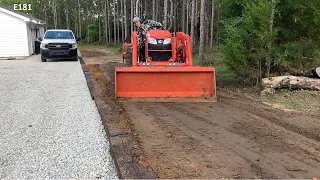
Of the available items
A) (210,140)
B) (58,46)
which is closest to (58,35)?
(58,46)

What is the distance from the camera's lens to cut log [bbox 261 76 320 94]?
10016 mm

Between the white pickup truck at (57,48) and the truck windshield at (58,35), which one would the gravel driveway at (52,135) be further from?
the truck windshield at (58,35)

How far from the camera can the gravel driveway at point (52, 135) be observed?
462 cm

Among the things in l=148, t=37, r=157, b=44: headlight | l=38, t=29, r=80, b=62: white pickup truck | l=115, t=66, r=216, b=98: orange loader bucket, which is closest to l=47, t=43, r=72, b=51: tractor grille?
l=38, t=29, r=80, b=62: white pickup truck

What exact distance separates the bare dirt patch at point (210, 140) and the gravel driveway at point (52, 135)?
0.97 feet

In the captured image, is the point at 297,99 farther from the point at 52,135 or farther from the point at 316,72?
the point at 52,135

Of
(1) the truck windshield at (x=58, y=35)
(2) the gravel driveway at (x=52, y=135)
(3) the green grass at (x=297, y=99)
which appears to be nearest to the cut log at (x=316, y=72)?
(3) the green grass at (x=297, y=99)

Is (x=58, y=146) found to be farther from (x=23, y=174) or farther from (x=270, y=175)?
(x=270, y=175)

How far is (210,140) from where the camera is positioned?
5.70 m

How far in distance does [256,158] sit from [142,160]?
1508 mm

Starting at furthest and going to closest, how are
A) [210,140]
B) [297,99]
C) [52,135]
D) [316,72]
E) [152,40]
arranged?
[152,40], [316,72], [297,99], [52,135], [210,140]

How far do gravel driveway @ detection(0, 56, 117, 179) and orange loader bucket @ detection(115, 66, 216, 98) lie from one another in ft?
3.17

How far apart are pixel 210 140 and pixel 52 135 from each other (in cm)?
257

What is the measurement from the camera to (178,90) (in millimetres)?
9078
